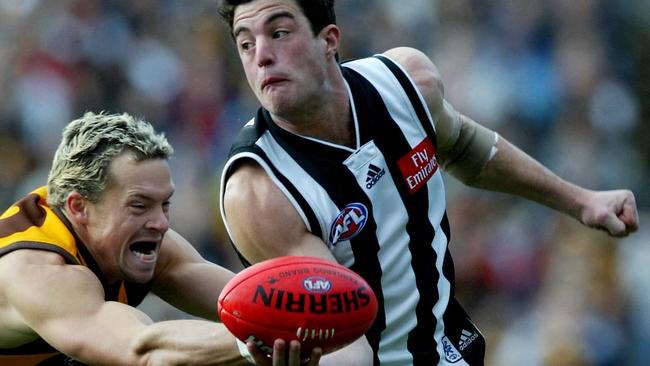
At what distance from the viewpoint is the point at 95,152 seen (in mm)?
4688

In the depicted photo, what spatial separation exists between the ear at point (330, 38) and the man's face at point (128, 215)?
0.78 metres

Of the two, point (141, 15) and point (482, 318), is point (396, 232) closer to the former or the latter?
point (482, 318)

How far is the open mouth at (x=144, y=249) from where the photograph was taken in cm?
471

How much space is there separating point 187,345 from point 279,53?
3.73 feet

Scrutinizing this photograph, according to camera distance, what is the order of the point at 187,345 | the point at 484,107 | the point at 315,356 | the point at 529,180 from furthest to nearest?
the point at 484,107, the point at 529,180, the point at 187,345, the point at 315,356

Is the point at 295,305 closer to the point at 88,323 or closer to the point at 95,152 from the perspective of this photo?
the point at 88,323

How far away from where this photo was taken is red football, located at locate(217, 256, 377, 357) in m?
3.73

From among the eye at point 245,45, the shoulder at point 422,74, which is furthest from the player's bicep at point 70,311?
the shoulder at point 422,74

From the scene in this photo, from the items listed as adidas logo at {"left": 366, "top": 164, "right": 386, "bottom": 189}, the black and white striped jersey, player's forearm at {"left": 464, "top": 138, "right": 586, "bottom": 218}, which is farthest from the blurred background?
adidas logo at {"left": 366, "top": 164, "right": 386, "bottom": 189}

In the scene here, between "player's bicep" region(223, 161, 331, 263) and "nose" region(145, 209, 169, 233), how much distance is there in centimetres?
35

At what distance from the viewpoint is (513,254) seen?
8.51 meters

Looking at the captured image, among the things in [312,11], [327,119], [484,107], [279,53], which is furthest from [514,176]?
[484,107]

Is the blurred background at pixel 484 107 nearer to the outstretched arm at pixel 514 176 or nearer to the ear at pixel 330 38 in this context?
the outstretched arm at pixel 514 176

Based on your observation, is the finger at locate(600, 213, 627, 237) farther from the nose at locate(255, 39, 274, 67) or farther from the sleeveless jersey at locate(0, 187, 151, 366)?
the sleeveless jersey at locate(0, 187, 151, 366)
